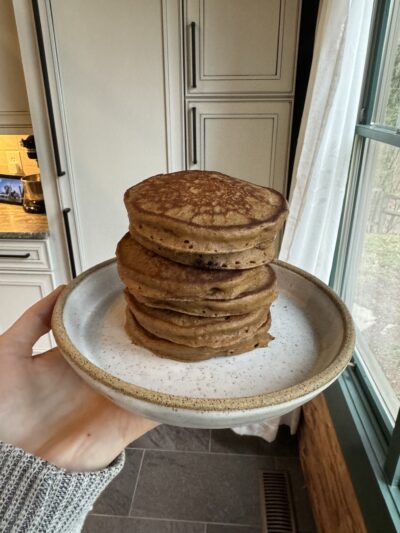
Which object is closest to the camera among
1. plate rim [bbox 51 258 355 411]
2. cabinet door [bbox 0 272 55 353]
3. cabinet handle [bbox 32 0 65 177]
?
plate rim [bbox 51 258 355 411]

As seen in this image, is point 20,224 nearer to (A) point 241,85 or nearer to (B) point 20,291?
(B) point 20,291

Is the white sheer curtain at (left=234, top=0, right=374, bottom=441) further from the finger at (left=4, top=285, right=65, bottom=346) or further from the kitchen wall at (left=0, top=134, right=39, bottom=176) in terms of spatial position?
the kitchen wall at (left=0, top=134, right=39, bottom=176)

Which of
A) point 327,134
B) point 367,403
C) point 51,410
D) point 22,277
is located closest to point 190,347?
point 51,410

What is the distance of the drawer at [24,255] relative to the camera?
2.03 m

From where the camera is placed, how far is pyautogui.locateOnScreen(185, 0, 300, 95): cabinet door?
161cm

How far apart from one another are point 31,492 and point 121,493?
3.73 feet

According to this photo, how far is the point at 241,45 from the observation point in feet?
5.44

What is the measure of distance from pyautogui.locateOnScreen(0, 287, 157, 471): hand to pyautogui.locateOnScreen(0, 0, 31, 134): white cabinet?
4.65 ft

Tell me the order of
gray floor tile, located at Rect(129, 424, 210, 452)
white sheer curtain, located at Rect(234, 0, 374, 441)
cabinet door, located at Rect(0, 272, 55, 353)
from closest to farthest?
white sheer curtain, located at Rect(234, 0, 374, 441)
gray floor tile, located at Rect(129, 424, 210, 452)
cabinet door, located at Rect(0, 272, 55, 353)

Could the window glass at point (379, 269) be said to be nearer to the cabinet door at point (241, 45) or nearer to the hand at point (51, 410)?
the cabinet door at point (241, 45)

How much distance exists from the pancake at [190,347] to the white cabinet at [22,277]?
59.4 inches

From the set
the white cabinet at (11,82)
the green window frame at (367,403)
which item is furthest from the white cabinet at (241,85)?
the white cabinet at (11,82)

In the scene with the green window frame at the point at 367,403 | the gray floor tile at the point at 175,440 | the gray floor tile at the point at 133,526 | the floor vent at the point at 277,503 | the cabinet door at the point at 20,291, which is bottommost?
the gray floor tile at the point at 133,526

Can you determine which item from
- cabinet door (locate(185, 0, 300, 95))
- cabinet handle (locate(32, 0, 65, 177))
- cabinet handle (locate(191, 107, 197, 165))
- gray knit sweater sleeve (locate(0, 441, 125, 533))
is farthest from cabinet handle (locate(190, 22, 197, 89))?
gray knit sweater sleeve (locate(0, 441, 125, 533))
